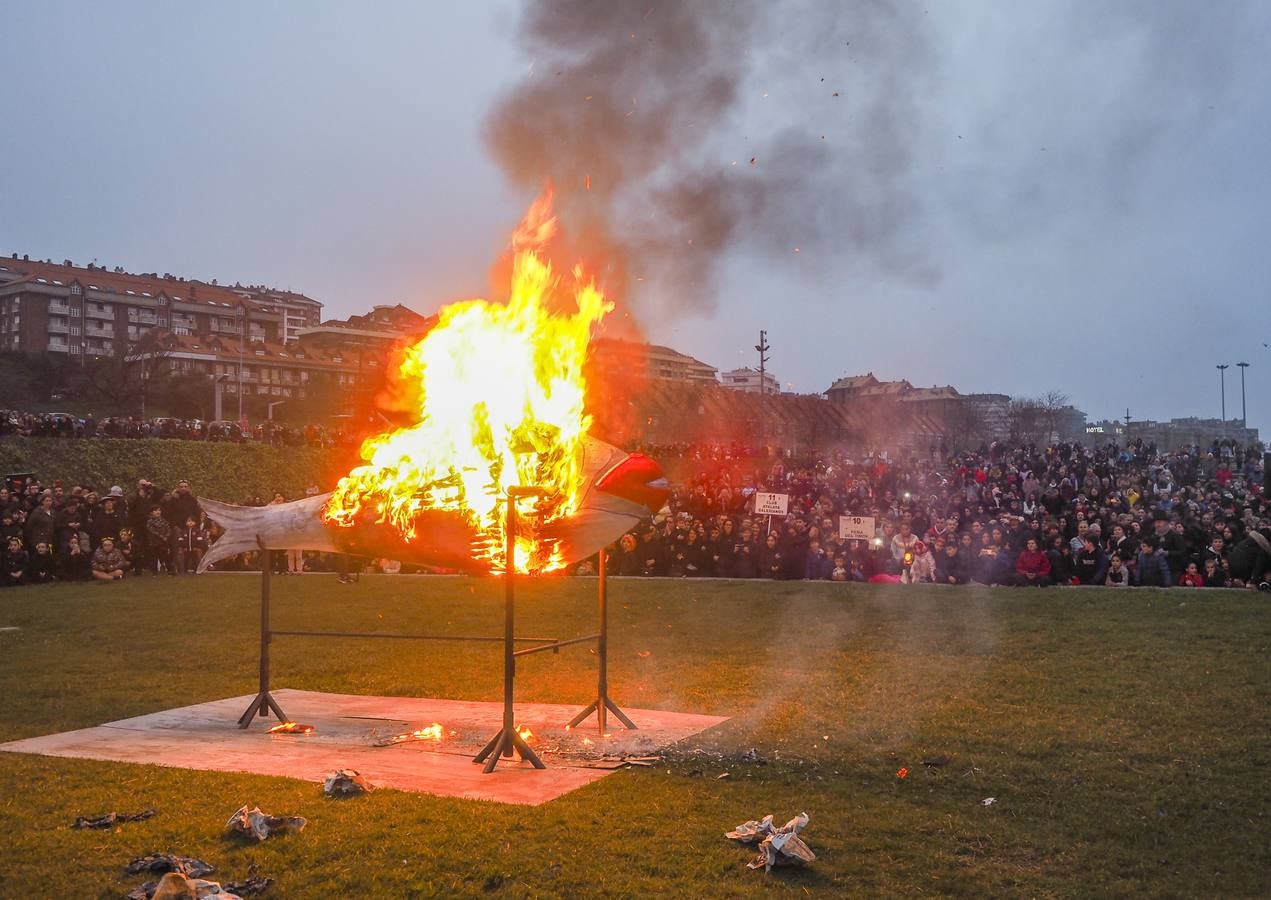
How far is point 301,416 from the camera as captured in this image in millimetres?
84688

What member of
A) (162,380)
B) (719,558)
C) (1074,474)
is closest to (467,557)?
(719,558)

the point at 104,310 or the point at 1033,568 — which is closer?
the point at 1033,568

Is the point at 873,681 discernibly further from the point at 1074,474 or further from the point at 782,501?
the point at 1074,474

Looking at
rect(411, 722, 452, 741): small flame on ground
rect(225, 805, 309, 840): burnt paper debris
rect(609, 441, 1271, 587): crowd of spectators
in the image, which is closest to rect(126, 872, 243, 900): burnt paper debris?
rect(225, 805, 309, 840): burnt paper debris

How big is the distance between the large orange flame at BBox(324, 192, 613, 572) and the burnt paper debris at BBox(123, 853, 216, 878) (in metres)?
3.95

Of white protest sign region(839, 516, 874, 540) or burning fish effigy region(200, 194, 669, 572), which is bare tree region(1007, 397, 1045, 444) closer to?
white protest sign region(839, 516, 874, 540)

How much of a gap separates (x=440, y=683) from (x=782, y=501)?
1403cm

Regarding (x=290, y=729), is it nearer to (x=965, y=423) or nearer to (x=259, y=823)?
(x=259, y=823)

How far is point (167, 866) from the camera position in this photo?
600cm

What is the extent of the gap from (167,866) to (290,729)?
401 centimetres

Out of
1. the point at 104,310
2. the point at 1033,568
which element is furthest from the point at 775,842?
the point at 104,310

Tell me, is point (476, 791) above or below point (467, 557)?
below

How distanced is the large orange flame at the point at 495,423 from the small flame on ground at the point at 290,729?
2005 millimetres

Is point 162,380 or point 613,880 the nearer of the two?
point 613,880
